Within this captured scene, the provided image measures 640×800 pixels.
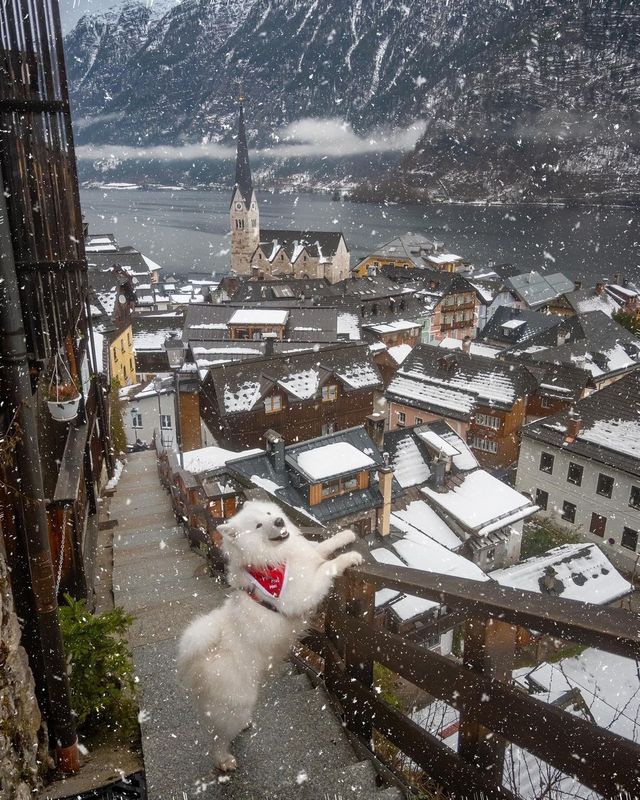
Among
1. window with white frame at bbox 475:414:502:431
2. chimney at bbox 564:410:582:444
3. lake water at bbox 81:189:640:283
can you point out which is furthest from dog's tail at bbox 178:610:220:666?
lake water at bbox 81:189:640:283

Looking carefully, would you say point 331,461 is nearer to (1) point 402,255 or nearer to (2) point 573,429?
(2) point 573,429

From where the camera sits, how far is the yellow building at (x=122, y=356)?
110ft

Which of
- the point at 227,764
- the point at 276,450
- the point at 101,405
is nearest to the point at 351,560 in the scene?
the point at 227,764

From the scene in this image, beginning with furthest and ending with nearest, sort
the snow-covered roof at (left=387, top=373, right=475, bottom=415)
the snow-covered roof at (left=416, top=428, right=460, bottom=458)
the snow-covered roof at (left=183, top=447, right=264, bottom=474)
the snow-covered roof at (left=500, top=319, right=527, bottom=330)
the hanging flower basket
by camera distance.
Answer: the snow-covered roof at (left=500, top=319, right=527, bottom=330)
the snow-covered roof at (left=387, top=373, right=475, bottom=415)
the snow-covered roof at (left=416, top=428, right=460, bottom=458)
the snow-covered roof at (left=183, top=447, right=264, bottom=474)
the hanging flower basket

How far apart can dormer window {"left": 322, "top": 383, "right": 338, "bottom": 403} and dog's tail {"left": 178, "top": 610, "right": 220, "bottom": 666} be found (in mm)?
24845

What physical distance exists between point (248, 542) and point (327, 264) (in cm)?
7312

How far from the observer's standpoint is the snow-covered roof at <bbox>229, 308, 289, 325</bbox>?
36.7m

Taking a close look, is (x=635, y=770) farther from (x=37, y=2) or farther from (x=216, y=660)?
(x=37, y=2)

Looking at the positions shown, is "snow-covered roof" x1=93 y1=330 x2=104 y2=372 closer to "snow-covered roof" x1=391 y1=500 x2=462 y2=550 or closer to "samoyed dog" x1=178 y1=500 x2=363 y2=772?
"snow-covered roof" x1=391 y1=500 x2=462 y2=550

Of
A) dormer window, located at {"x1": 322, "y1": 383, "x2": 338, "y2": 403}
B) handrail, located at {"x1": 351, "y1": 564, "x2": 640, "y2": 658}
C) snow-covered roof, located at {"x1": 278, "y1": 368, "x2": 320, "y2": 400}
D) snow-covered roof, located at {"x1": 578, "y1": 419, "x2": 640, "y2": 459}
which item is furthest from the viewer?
dormer window, located at {"x1": 322, "y1": 383, "x2": 338, "y2": 403}

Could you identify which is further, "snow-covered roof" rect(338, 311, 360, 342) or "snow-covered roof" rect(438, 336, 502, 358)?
"snow-covered roof" rect(438, 336, 502, 358)

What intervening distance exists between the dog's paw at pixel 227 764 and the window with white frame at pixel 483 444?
98.0 ft

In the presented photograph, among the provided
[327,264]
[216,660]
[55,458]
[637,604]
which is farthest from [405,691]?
[327,264]

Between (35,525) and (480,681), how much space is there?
280 centimetres
